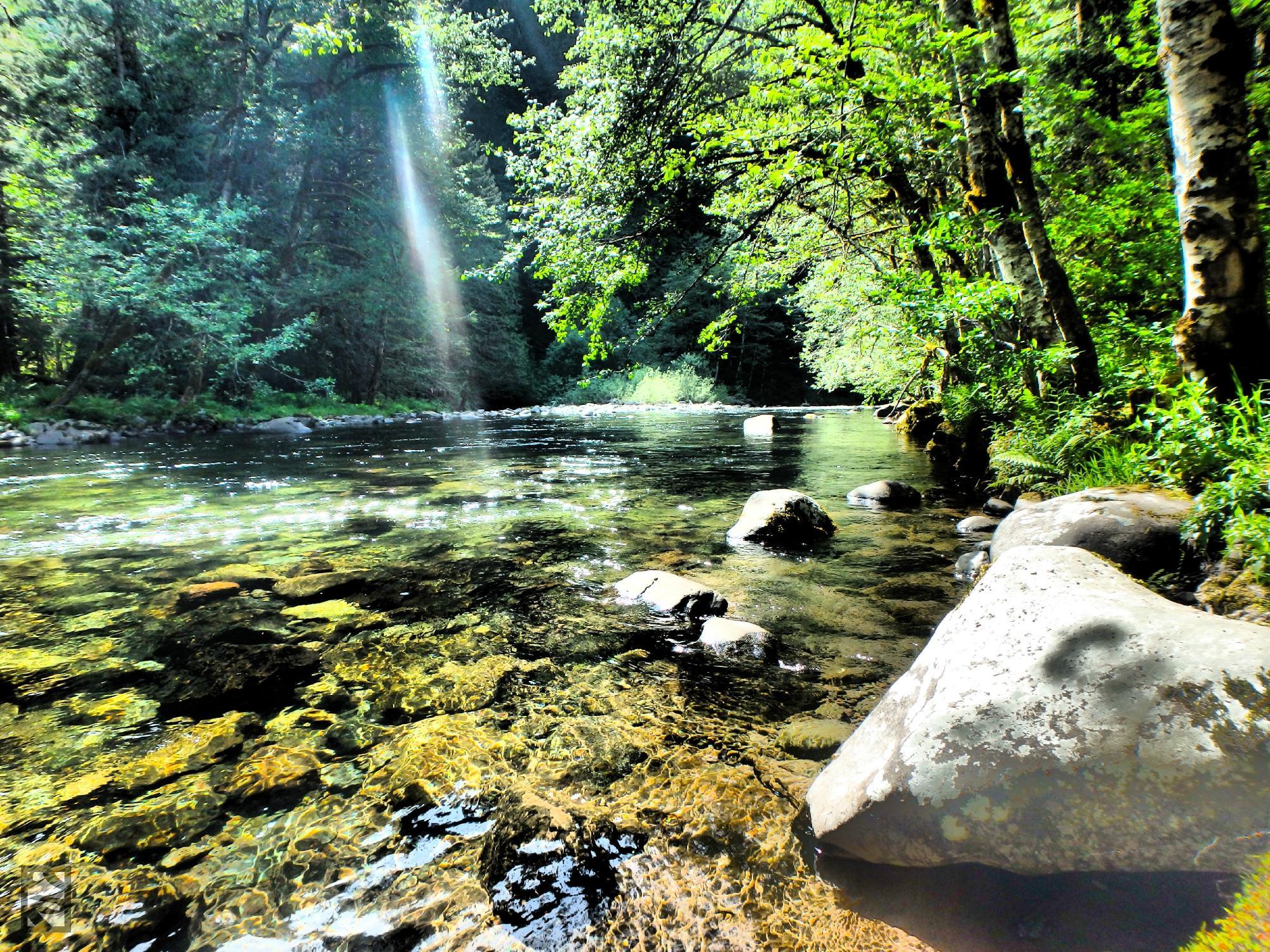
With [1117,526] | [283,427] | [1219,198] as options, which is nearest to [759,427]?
[1219,198]

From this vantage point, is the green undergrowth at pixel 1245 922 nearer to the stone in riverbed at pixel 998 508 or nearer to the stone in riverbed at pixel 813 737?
the stone in riverbed at pixel 813 737

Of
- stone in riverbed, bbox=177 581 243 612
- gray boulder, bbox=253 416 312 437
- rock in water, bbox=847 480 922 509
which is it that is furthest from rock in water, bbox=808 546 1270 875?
gray boulder, bbox=253 416 312 437

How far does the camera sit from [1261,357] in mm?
3332

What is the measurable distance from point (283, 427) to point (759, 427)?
14.2 meters

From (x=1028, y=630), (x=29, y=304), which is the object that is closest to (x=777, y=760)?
(x=1028, y=630)

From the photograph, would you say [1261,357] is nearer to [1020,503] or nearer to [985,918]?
[1020,503]

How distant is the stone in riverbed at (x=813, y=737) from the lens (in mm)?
2271

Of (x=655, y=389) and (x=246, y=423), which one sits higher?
(x=655, y=389)

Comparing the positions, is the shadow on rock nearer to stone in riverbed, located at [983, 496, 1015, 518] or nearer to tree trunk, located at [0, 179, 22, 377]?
stone in riverbed, located at [983, 496, 1015, 518]

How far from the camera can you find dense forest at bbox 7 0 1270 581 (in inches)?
158

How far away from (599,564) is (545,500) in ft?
8.67

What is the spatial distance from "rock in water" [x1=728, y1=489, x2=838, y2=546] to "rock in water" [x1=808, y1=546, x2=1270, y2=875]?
3.13 meters

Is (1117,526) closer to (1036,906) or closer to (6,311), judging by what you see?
(1036,906)

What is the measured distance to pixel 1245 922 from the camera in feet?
4.16
